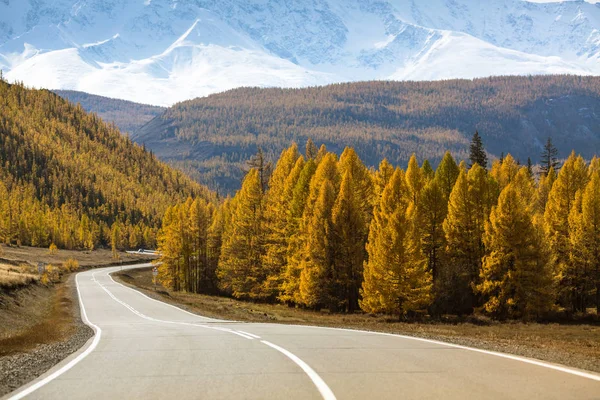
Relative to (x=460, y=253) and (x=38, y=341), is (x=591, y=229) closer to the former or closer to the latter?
(x=460, y=253)

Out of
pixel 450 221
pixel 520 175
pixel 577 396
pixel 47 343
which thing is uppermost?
pixel 520 175

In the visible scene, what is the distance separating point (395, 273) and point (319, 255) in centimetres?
645

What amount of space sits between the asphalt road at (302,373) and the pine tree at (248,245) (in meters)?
38.7

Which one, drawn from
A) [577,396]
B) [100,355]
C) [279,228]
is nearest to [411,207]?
[279,228]

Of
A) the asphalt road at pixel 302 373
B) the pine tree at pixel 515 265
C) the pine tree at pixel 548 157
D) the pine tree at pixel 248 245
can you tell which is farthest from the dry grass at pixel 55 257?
the asphalt road at pixel 302 373

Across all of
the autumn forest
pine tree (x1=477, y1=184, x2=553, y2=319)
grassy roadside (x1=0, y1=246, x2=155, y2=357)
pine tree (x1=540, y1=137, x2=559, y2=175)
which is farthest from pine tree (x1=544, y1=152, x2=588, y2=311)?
grassy roadside (x1=0, y1=246, x2=155, y2=357)

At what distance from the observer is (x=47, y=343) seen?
20297mm

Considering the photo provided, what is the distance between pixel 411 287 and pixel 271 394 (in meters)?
32.8

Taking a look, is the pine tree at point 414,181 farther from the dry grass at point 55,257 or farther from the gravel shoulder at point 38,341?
the dry grass at point 55,257

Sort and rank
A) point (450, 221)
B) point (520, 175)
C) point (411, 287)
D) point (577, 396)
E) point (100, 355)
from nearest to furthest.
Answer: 1. point (577, 396)
2. point (100, 355)
3. point (411, 287)
4. point (450, 221)
5. point (520, 175)

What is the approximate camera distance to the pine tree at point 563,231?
1961 inches

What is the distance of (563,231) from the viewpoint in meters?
52.3

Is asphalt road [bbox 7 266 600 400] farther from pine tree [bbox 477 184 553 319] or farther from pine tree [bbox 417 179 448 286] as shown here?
pine tree [bbox 417 179 448 286]

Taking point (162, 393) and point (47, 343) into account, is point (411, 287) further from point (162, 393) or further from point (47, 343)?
point (162, 393)
